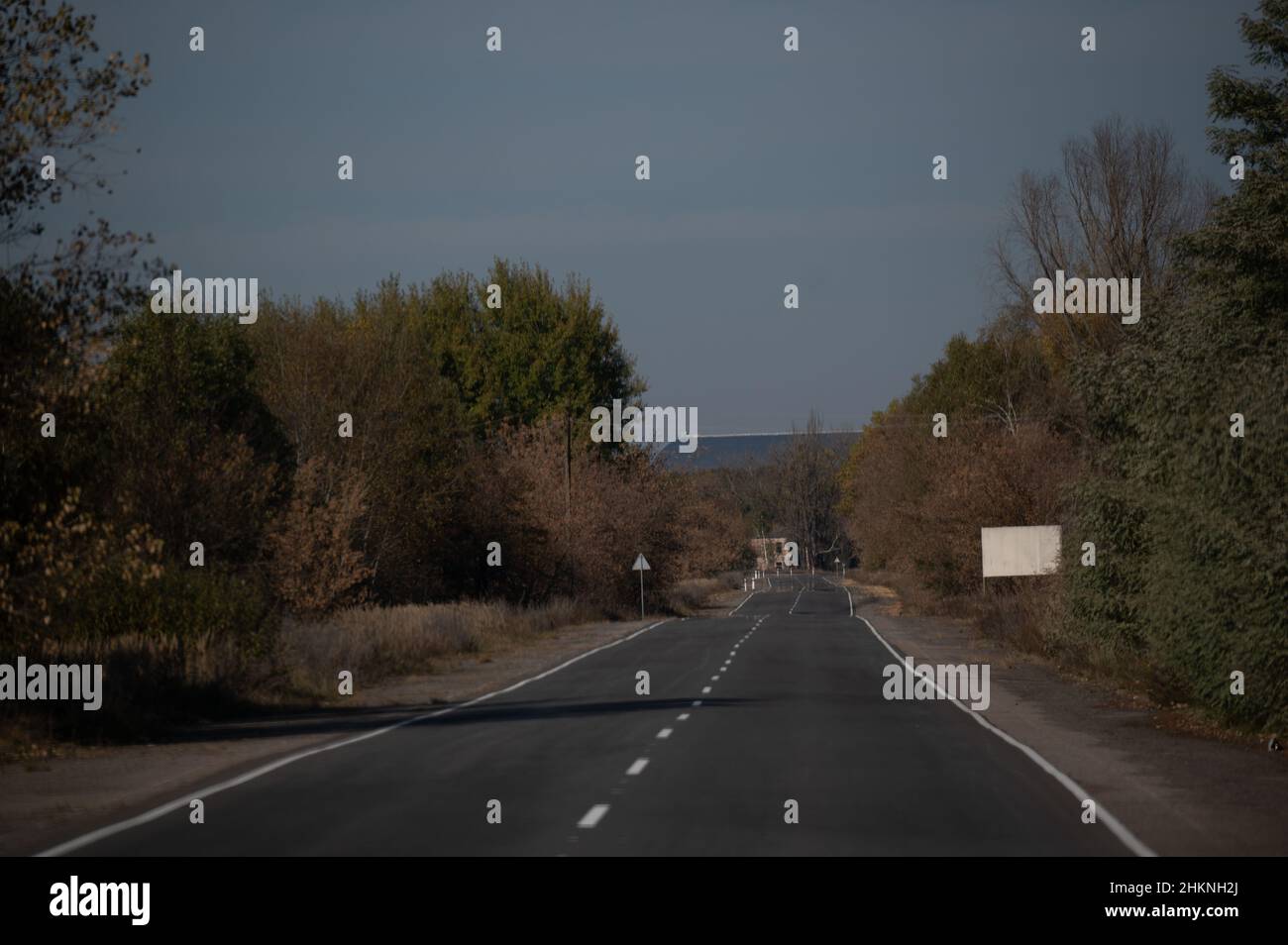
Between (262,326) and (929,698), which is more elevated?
(262,326)

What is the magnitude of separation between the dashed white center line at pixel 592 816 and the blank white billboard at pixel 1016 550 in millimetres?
33077

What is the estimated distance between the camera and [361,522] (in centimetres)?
5253

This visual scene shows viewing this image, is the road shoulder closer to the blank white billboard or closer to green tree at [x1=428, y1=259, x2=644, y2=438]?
the blank white billboard

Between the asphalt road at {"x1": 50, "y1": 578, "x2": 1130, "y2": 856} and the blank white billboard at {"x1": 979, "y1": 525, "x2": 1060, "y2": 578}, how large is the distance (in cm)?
1912

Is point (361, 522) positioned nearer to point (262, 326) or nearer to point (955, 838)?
point (262, 326)

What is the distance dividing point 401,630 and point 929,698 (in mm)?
15697

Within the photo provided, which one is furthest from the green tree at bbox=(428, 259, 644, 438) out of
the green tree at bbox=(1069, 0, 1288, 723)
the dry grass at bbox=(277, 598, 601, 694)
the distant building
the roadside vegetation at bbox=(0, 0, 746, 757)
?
the distant building

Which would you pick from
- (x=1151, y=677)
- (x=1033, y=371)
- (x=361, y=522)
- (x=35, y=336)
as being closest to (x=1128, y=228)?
(x=1033, y=371)

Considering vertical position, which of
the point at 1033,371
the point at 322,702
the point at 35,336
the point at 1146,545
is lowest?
the point at 322,702

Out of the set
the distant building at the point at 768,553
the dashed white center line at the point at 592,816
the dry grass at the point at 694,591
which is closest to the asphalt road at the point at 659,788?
the dashed white center line at the point at 592,816

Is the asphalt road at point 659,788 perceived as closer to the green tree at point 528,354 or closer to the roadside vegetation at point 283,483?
the roadside vegetation at point 283,483

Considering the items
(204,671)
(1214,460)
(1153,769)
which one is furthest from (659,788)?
A: (204,671)

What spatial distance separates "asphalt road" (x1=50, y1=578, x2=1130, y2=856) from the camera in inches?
453

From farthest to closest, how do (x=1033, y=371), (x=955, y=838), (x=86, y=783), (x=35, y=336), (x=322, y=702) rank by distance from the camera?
(x=1033, y=371), (x=322, y=702), (x=35, y=336), (x=86, y=783), (x=955, y=838)
